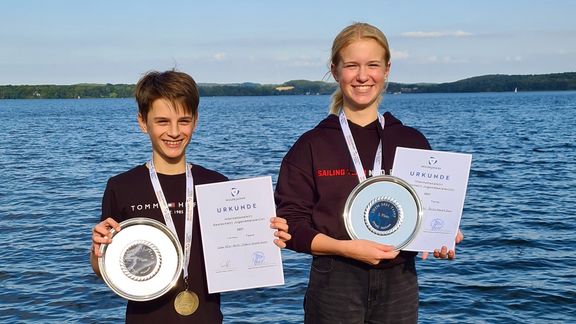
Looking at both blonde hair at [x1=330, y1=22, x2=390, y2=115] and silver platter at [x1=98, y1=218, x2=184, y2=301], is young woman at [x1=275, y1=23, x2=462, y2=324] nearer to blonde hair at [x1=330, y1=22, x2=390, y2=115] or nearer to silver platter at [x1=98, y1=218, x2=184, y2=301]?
blonde hair at [x1=330, y1=22, x2=390, y2=115]

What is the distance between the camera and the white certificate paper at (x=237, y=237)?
169 inches

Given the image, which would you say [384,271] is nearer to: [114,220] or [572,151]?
[114,220]

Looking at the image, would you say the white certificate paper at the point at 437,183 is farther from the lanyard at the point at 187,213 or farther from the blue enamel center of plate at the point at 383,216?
the lanyard at the point at 187,213

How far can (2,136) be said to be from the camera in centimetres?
5300

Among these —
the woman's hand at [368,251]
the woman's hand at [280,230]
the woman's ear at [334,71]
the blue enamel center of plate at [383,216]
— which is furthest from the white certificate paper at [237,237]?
the woman's ear at [334,71]

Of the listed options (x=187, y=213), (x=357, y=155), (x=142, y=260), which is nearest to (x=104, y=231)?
(x=142, y=260)

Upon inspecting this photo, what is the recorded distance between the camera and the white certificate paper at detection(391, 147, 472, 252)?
167 inches

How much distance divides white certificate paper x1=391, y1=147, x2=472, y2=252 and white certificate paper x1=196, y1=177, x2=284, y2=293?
34.5 inches

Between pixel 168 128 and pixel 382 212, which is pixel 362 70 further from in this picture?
pixel 168 128

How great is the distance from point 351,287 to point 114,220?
1504mm

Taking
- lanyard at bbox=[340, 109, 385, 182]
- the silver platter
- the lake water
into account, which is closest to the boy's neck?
the silver platter

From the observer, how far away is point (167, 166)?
455 centimetres

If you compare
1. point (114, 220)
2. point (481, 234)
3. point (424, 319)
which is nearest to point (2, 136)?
point (481, 234)

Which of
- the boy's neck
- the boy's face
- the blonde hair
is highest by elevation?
the blonde hair
